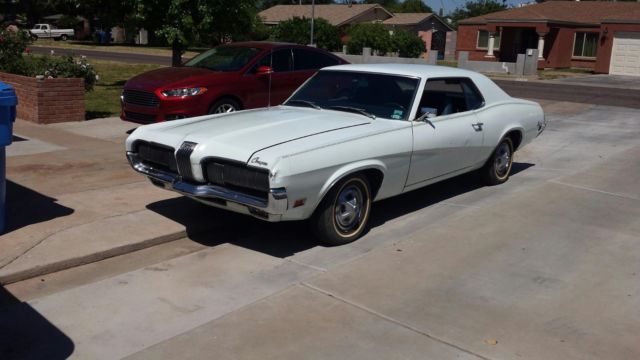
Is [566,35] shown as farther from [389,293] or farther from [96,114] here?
[389,293]

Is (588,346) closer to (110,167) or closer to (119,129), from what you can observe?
(110,167)

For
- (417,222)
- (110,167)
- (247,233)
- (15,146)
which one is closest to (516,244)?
(417,222)

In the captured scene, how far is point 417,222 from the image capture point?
273 inches

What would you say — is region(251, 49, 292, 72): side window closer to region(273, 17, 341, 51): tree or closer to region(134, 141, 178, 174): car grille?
region(134, 141, 178, 174): car grille

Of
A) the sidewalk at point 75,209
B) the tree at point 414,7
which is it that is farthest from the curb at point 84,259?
the tree at point 414,7

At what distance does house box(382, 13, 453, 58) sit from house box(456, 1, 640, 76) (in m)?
13.1

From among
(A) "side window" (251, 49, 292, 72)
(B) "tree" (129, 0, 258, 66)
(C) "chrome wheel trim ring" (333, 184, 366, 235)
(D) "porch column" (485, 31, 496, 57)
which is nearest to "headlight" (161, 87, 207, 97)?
(A) "side window" (251, 49, 292, 72)

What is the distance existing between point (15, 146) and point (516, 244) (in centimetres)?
729

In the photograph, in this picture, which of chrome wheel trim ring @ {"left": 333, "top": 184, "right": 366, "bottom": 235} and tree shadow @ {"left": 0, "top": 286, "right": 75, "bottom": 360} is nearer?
tree shadow @ {"left": 0, "top": 286, "right": 75, "bottom": 360}

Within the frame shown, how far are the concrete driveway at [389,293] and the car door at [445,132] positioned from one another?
0.50 m

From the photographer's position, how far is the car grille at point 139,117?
33.7ft

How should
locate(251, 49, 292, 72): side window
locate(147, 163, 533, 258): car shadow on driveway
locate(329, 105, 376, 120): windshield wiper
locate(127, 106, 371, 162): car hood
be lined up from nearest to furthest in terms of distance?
1. locate(127, 106, 371, 162): car hood
2. locate(147, 163, 533, 258): car shadow on driveway
3. locate(329, 105, 376, 120): windshield wiper
4. locate(251, 49, 292, 72): side window

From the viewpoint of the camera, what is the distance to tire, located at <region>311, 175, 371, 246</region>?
586 centimetres

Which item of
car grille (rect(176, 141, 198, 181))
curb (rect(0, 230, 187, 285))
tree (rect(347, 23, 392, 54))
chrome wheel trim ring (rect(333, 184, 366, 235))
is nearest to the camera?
curb (rect(0, 230, 187, 285))
